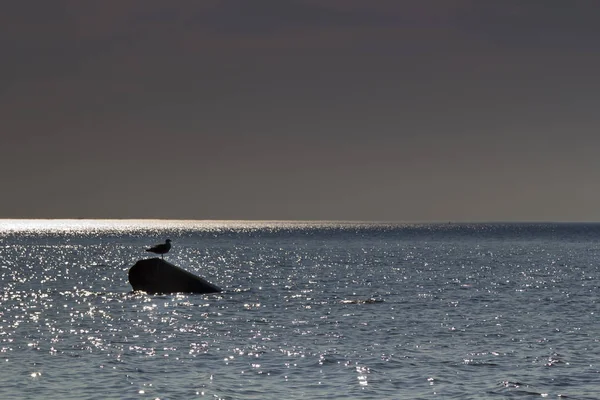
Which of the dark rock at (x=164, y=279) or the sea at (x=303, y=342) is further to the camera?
the dark rock at (x=164, y=279)

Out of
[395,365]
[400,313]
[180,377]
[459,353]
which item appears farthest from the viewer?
[400,313]

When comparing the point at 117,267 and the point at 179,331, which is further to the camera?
the point at 117,267

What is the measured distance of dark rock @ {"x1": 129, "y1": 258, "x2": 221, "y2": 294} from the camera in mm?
→ 63250

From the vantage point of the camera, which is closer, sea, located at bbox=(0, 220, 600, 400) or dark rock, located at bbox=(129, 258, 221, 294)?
sea, located at bbox=(0, 220, 600, 400)

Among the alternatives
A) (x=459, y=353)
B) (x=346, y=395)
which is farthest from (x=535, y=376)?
→ (x=346, y=395)

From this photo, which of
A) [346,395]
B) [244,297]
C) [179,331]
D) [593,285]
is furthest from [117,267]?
[346,395]

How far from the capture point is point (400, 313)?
174 ft

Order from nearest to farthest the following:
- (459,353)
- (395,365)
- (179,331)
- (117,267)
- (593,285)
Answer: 1. (395,365)
2. (459,353)
3. (179,331)
4. (593,285)
5. (117,267)

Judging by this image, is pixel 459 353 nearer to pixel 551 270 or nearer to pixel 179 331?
pixel 179 331

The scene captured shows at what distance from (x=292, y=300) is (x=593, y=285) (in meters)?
30.9

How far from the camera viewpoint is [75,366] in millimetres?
33938

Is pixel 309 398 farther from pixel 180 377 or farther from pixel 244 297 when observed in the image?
pixel 244 297

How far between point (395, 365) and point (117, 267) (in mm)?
81113

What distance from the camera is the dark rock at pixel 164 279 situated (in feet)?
208
